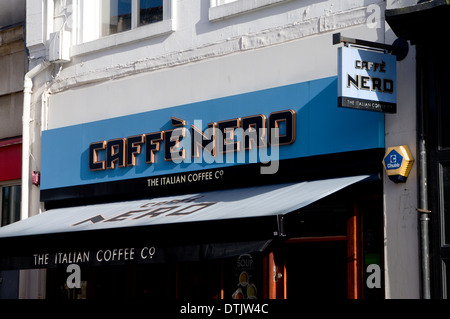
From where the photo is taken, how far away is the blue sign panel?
10.8 metres

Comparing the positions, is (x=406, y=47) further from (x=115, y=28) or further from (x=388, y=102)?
(x=115, y=28)

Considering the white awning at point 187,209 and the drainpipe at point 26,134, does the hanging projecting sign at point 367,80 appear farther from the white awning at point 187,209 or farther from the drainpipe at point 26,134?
the drainpipe at point 26,134

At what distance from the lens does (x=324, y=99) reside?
10.9 m

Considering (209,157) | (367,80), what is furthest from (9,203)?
(367,80)

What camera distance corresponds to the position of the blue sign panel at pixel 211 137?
35.5ft

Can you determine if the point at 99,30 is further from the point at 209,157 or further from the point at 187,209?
the point at 187,209

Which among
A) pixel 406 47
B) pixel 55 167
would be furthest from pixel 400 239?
pixel 55 167

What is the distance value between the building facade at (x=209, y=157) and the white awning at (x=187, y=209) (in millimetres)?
46

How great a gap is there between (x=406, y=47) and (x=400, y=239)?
7.27 feet

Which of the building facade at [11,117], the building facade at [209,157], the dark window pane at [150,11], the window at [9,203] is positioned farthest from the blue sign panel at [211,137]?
the dark window pane at [150,11]

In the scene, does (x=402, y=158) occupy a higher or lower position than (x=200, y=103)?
lower

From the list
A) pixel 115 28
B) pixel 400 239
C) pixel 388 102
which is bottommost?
pixel 400 239

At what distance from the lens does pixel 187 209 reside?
36.9 feet
